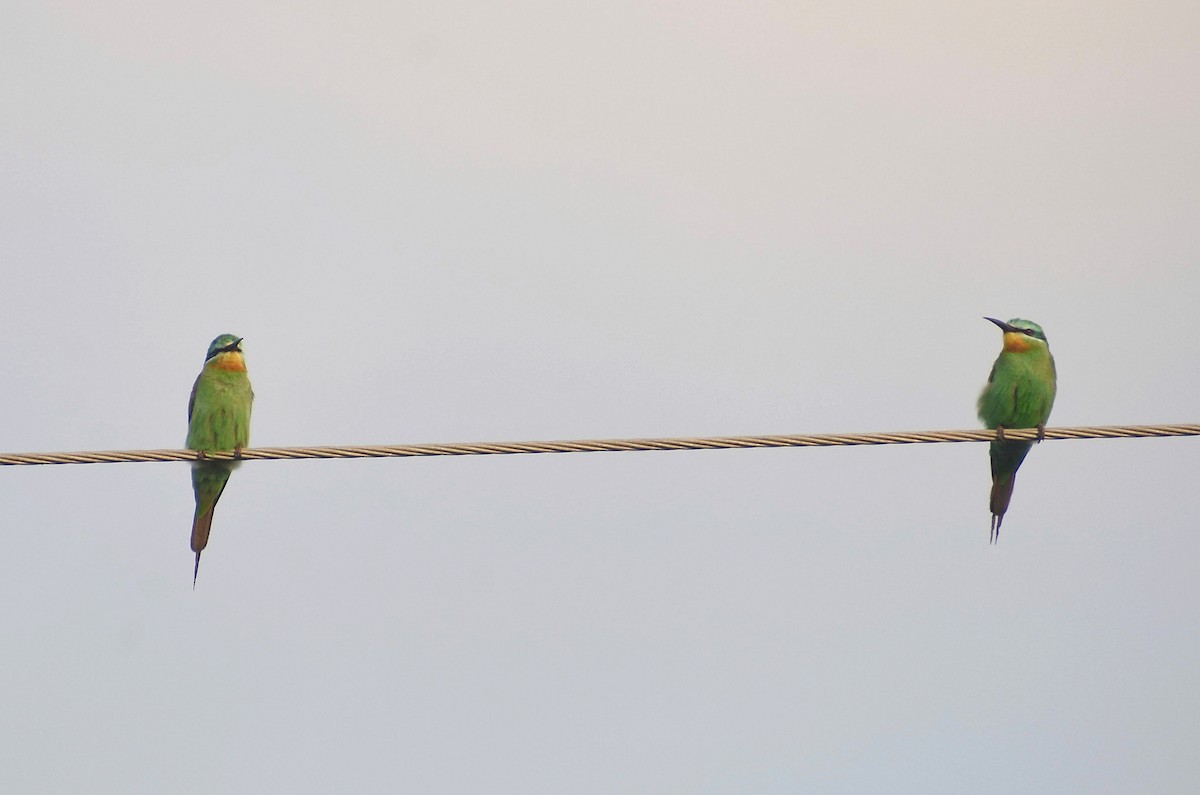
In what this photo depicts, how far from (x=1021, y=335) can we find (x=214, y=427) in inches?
185

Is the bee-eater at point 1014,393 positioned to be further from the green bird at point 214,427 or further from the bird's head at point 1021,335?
the green bird at point 214,427

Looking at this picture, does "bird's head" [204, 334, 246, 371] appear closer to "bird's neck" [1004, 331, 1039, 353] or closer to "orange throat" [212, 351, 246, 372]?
"orange throat" [212, 351, 246, 372]

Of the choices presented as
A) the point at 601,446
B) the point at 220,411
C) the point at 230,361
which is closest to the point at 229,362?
the point at 230,361

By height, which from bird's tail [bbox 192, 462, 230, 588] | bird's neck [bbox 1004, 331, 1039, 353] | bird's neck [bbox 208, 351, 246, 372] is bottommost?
bird's tail [bbox 192, 462, 230, 588]

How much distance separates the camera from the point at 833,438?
638 cm

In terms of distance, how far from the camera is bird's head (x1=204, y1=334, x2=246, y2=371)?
974cm

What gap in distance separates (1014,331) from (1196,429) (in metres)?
3.13

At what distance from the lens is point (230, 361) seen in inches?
385

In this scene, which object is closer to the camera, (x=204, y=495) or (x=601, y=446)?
(x=601, y=446)

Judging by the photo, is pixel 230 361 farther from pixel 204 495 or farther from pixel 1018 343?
pixel 1018 343

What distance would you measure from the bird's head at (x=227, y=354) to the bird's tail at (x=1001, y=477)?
440 centimetres

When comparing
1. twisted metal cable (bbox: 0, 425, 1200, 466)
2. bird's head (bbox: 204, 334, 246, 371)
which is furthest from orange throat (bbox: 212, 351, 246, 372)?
twisted metal cable (bbox: 0, 425, 1200, 466)

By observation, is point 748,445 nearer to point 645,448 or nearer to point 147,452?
point 645,448

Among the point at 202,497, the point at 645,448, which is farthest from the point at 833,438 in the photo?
the point at 202,497
